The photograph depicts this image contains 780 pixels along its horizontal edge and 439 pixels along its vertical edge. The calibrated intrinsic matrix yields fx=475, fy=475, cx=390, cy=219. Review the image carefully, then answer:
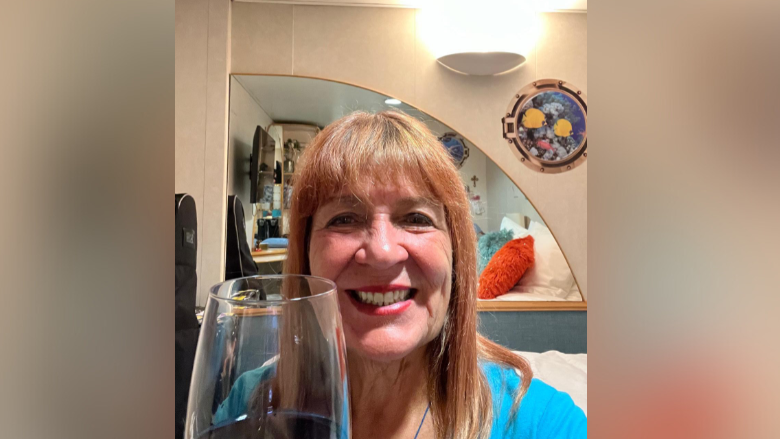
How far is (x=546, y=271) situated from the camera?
238 cm

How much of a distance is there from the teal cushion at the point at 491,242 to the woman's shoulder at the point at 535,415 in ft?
5.70

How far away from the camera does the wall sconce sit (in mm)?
2361

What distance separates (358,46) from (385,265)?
2.09m

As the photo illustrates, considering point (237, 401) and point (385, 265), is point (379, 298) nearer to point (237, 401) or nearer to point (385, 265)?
point (385, 265)

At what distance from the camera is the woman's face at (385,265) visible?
48 cm

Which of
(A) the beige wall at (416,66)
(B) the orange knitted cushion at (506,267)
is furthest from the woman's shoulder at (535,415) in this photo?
(A) the beige wall at (416,66)

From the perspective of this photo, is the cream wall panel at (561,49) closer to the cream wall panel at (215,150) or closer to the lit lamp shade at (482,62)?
the lit lamp shade at (482,62)

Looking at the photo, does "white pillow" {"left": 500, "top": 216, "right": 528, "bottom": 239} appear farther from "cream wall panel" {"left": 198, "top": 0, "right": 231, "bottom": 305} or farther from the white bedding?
"cream wall panel" {"left": 198, "top": 0, "right": 231, "bottom": 305}

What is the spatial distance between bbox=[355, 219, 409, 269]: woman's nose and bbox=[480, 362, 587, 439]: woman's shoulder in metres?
0.25
